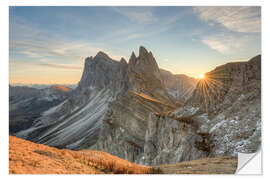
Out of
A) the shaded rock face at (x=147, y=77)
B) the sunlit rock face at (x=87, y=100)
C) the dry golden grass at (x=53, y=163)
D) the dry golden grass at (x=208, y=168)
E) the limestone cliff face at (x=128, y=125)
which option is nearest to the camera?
the dry golden grass at (x=53, y=163)

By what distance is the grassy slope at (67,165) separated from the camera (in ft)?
14.9

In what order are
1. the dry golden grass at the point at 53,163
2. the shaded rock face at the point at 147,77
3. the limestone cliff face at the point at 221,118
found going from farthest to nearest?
1. the shaded rock face at the point at 147,77
2. the limestone cliff face at the point at 221,118
3. the dry golden grass at the point at 53,163

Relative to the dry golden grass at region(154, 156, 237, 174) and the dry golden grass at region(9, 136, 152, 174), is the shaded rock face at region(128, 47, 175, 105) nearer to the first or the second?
the dry golden grass at region(154, 156, 237, 174)

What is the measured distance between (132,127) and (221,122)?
16.6 meters

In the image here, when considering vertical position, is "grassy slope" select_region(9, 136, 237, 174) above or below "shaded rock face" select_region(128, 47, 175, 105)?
below

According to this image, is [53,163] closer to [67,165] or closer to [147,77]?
[67,165]

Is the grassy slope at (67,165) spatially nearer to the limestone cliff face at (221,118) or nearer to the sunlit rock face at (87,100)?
the limestone cliff face at (221,118)

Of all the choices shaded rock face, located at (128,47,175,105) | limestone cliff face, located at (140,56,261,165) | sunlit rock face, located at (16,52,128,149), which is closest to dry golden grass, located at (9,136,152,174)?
limestone cliff face, located at (140,56,261,165)

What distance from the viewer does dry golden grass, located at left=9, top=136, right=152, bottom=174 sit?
177 inches

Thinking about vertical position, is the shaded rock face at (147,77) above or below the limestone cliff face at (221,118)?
above

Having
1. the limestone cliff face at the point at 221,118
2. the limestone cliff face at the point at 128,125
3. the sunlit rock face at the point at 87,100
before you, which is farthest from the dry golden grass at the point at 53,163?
the sunlit rock face at the point at 87,100

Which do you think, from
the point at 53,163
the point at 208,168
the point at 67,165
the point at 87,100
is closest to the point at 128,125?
the point at 208,168

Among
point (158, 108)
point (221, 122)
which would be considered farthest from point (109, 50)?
point (158, 108)

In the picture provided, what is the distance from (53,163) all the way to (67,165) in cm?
47
